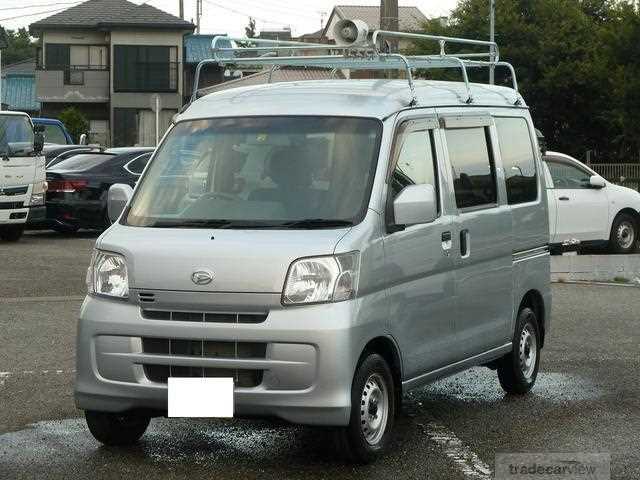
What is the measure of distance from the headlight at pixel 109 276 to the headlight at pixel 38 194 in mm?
13455

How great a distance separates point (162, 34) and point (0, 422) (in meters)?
54.9

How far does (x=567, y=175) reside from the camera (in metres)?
18.1

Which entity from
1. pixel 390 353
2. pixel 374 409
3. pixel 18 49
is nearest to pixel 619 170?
pixel 390 353

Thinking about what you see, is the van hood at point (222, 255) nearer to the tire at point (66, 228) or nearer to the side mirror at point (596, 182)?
the side mirror at point (596, 182)

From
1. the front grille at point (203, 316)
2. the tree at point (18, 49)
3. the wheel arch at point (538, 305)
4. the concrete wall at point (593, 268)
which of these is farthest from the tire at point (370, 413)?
the tree at point (18, 49)

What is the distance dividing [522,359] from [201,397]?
303 centimetres

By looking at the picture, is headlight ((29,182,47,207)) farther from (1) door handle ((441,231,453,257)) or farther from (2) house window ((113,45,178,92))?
(2) house window ((113,45,178,92))

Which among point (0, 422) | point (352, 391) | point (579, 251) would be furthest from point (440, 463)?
point (579, 251)

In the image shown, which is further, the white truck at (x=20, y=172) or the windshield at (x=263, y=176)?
the white truck at (x=20, y=172)

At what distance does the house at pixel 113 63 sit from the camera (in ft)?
199

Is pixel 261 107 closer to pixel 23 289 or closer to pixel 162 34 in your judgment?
pixel 23 289

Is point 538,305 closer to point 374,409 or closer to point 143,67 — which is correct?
point 374,409

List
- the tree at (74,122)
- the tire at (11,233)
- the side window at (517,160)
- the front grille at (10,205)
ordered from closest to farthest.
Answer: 1. the side window at (517,160)
2. the front grille at (10,205)
3. the tire at (11,233)
4. the tree at (74,122)

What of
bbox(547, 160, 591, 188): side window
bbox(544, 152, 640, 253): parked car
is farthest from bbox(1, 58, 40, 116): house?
bbox(547, 160, 591, 188): side window
